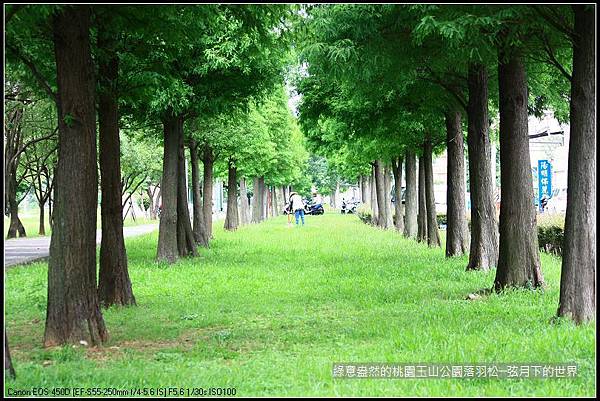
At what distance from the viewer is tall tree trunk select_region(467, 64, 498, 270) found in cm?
1505

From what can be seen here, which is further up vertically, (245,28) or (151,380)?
(245,28)

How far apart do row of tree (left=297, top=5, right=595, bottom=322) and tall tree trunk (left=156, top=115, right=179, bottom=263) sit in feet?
14.0

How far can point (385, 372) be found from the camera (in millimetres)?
6578

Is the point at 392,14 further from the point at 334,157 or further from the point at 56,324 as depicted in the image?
the point at 334,157

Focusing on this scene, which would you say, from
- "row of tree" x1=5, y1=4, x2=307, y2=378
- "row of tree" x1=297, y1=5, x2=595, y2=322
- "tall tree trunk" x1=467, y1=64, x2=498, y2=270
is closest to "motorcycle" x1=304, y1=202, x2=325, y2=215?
"row of tree" x1=297, y1=5, x2=595, y2=322

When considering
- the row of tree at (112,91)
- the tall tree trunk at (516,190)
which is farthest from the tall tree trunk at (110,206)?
the tall tree trunk at (516,190)

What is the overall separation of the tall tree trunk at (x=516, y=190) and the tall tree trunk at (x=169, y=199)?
901 centimetres

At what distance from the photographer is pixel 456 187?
18.8m

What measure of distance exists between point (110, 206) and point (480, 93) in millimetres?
7481

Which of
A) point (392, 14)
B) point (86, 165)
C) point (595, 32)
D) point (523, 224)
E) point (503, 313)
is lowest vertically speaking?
point (503, 313)

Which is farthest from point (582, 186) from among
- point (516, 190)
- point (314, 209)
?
point (314, 209)

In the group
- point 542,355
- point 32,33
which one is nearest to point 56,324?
point 32,33

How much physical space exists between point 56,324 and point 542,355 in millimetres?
5130

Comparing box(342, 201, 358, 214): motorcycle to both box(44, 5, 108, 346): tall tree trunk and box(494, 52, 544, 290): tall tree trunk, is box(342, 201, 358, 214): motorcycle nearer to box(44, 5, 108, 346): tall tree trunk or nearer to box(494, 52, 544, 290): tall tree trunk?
box(494, 52, 544, 290): tall tree trunk
